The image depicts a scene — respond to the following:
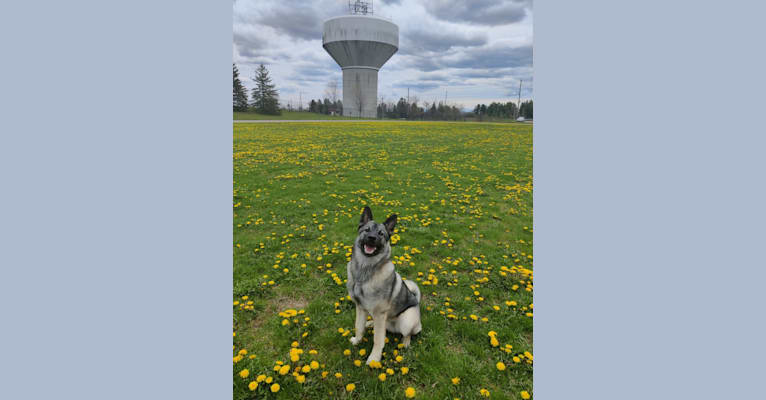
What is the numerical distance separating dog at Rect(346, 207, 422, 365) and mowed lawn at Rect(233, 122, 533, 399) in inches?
12.8

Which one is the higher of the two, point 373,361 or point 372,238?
point 372,238

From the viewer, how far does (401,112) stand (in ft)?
260

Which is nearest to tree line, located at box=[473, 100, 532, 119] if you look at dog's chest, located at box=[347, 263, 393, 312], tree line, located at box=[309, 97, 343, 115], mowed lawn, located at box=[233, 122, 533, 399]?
mowed lawn, located at box=[233, 122, 533, 399]

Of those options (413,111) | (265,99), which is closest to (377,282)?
(265,99)

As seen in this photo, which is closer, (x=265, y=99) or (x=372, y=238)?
(x=372, y=238)

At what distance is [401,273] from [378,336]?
1832 millimetres

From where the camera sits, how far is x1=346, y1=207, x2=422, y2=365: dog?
3355 mm

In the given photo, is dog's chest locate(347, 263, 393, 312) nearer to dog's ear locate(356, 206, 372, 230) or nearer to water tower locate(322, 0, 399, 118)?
dog's ear locate(356, 206, 372, 230)

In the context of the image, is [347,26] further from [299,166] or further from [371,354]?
[371,354]

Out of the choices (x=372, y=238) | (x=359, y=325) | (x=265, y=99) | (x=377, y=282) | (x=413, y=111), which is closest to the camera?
(x=372, y=238)

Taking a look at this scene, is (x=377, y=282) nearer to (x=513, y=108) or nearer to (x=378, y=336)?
(x=378, y=336)

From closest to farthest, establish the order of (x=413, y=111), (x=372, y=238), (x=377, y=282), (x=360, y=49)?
(x=372, y=238), (x=377, y=282), (x=360, y=49), (x=413, y=111)

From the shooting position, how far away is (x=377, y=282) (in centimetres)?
339

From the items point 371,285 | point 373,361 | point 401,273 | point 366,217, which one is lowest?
point 373,361
